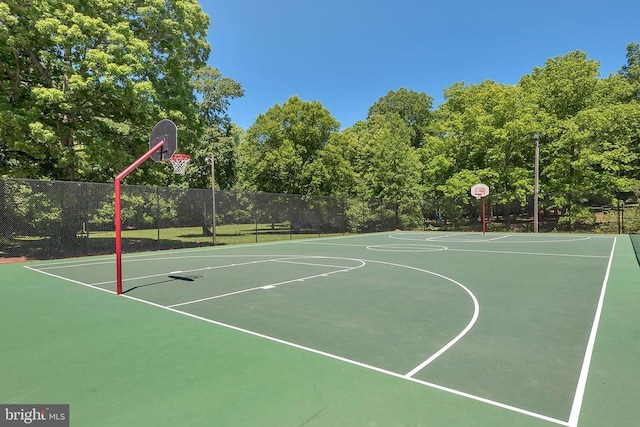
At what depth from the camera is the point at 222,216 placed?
19.2 m

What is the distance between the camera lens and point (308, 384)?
3133 millimetres

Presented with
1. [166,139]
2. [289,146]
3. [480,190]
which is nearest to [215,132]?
[289,146]

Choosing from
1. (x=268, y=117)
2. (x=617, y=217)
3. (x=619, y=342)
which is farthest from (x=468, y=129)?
(x=619, y=342)

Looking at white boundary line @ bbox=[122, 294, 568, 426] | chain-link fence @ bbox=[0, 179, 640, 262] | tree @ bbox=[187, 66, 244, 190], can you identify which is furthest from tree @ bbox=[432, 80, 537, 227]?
white boundary line @ bbox=[122, 294, 568, 426]

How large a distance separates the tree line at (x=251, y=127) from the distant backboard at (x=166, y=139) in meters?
6.59

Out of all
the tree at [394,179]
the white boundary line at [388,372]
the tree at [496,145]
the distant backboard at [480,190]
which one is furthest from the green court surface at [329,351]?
the tree at [394,179]

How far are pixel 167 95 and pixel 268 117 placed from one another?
13019 mm

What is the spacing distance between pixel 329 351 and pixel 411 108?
51731mm

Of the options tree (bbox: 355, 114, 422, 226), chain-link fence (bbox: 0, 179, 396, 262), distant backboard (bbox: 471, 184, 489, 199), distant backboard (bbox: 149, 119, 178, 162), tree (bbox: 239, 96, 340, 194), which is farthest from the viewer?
tree (bbox: 355, 114, 422, 226)

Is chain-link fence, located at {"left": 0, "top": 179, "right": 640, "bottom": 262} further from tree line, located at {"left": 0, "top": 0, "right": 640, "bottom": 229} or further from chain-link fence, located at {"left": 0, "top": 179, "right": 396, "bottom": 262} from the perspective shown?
tree line, located at {"left": 0, "top": 0, "right": 640, "bottom": 229}

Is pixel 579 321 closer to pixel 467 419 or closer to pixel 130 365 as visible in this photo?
pixel 467 419

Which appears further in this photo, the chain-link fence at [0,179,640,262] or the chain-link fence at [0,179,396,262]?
the chain-link fence at [0,179,640,262]

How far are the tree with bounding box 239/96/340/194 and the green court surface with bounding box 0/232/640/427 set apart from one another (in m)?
20.2

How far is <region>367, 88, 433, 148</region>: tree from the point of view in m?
51.5
